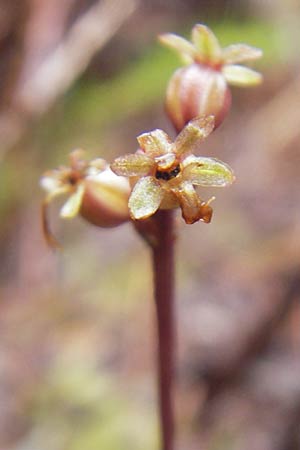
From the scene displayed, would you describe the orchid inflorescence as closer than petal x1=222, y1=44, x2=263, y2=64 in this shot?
Yes

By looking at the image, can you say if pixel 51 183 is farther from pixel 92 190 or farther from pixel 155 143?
pixel 155 143

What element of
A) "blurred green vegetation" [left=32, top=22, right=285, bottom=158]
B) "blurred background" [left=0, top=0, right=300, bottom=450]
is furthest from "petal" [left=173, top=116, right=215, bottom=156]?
"blurred green vegetation" [left=32, top=22, right=285, bottom=158]

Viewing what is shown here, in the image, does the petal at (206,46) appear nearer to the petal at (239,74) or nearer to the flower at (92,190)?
the petal at (239,74)

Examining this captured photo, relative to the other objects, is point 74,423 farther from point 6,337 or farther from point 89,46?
point 89,46

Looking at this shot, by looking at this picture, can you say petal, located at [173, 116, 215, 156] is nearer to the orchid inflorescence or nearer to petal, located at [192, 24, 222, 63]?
the orchid inflorescence

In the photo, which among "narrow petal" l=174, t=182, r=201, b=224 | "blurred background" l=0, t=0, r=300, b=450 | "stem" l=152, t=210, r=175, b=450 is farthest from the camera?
"blurred background" l=0, t=0, r=300, b=450
